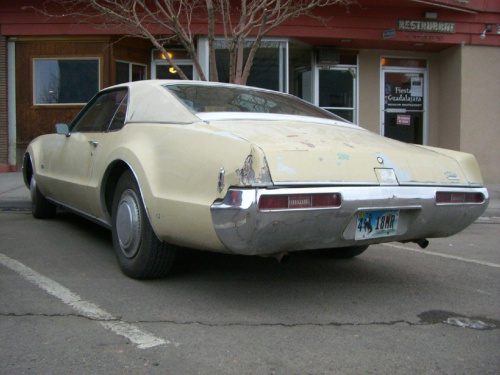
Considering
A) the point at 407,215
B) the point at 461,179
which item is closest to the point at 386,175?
the point at 407,215

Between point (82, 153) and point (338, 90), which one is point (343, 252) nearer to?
point (82, 153)

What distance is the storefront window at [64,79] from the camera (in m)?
11.8

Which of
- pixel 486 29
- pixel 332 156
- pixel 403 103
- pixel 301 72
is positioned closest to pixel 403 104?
pixel 403 103

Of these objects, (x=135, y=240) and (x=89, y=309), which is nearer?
(x=89, y=309)

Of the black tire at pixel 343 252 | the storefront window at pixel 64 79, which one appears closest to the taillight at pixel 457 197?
the black tire at pixel 343 252

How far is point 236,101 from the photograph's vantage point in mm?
4148

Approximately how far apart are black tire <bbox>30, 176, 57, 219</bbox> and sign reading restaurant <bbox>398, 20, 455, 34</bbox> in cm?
897

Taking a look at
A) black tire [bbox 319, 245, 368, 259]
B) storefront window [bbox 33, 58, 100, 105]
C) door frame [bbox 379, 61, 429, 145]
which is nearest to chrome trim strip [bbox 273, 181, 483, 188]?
black tire [bbox 319, 245, 368, 259]

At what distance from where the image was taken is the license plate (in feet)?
10.8

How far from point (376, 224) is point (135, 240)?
5.42ft

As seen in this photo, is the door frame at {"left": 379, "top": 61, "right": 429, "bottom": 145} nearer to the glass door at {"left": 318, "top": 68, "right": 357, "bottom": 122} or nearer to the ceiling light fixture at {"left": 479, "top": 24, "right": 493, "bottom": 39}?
the glass door at {"left": 318, "top": 68, "right": 357, "bottom": 122}

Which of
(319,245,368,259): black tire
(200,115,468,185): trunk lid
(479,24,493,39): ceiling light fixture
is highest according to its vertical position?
(479,24,493,39): ceiling light fixture

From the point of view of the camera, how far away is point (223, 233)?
2.98 meters

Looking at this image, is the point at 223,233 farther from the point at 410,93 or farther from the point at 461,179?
the point at 410,93
